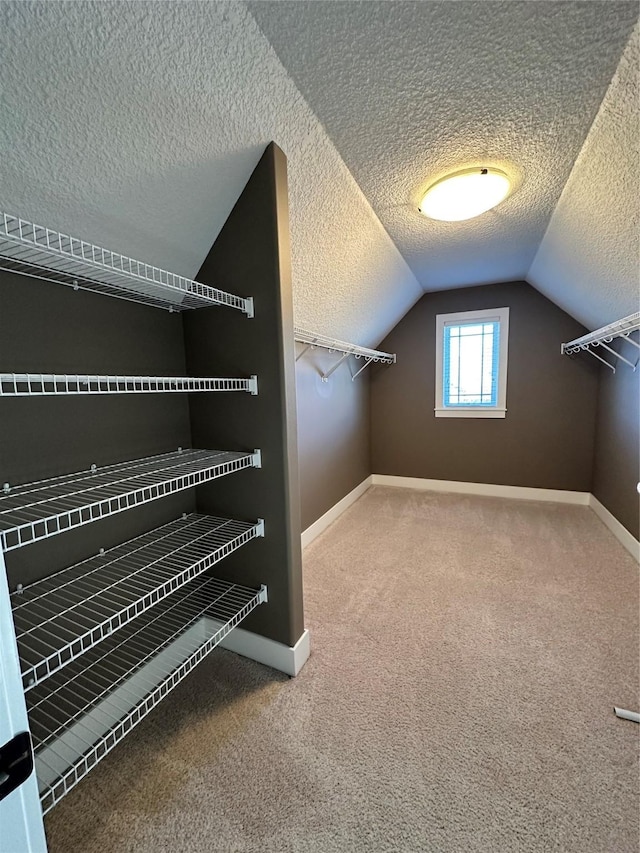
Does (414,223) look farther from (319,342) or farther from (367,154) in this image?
(319,342)

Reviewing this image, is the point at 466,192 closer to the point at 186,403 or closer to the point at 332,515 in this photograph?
the point at 186,403

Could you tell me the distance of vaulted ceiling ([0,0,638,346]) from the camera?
2.87ft

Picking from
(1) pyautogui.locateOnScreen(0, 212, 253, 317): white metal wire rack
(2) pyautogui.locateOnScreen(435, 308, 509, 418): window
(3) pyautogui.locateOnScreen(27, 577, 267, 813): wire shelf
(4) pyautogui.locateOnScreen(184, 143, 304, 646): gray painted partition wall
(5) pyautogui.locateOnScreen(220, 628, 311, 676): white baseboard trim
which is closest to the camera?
(1) pyautogui.locateOnScreen(0, 212, 253, 317): white metal wire rack

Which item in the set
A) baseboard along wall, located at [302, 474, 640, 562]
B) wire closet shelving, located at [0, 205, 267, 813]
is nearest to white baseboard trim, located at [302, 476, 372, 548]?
baseboard along wall, located at [302, 474, 640, 562]

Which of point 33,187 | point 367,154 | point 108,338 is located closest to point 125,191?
point 33,187

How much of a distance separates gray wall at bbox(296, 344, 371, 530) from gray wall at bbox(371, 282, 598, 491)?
355mm

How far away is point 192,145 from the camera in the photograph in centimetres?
114

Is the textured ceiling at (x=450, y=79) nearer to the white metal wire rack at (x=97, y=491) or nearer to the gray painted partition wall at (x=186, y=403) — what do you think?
the gray painted partition wall at (x=186, y=403)

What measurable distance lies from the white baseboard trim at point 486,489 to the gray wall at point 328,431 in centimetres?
37

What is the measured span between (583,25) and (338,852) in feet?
7.54

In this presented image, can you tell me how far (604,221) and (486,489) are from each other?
2594 millimetres

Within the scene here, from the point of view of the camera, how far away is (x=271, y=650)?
5.17 ft

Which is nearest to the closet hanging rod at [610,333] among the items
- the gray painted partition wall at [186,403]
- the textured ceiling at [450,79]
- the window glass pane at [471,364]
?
the window glass pane at [471,364]

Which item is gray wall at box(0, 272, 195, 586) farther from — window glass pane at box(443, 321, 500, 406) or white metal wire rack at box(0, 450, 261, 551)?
window glass pane at box(443, 321, 500, 406)
